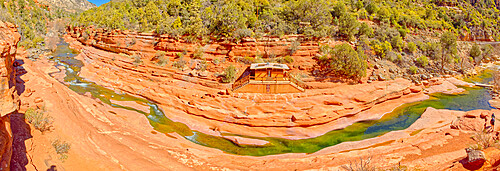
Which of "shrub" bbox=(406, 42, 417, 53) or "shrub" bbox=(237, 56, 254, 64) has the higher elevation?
"shrub" bbox=(406, 42, 417, 53)

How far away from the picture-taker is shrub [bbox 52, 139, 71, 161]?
903 cm

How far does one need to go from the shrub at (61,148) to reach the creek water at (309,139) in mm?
6154

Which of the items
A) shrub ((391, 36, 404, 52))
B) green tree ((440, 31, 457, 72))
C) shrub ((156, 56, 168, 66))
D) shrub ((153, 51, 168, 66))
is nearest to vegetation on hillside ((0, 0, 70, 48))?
shrub ((153, 51, 168, 66))

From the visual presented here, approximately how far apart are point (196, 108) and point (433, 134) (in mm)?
15263

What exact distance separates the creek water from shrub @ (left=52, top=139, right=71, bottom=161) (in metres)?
6.15

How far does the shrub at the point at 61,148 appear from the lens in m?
9.03

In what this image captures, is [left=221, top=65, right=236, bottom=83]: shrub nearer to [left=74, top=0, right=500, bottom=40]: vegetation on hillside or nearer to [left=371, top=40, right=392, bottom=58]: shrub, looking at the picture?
[left=74, top=0, right=500, bottom=40]: vegetation on hillside

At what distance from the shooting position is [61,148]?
362 inches

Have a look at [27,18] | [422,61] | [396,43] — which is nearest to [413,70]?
[422,61]

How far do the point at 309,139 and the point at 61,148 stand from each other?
12963 millimetres

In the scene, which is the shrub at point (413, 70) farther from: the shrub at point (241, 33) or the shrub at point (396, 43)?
the shrub at point (241, 33)

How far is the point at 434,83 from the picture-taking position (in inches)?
1027

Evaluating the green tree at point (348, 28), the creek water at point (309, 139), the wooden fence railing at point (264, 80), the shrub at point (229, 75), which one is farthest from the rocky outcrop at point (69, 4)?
the green tree at point (348, 28)

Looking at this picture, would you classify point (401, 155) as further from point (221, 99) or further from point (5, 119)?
point (5, 119)
